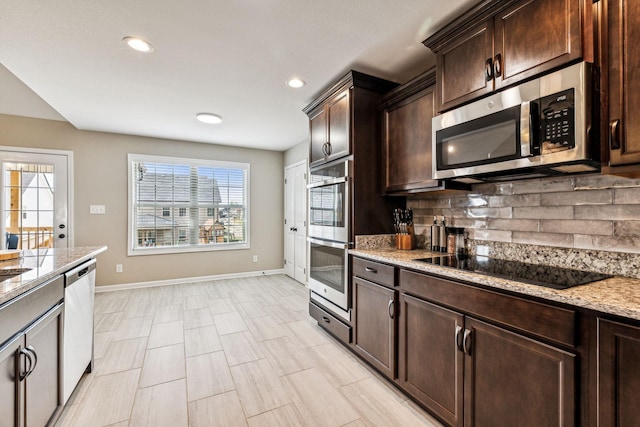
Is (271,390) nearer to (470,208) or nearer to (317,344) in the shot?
(317,344)

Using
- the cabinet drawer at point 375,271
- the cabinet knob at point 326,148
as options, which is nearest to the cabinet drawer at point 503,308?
the cabinet drawer at point 375,271

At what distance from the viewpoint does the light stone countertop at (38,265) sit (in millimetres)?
1155

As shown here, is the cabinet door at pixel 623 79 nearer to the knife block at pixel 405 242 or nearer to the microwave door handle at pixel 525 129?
the microwave door handle at pixel 525 129

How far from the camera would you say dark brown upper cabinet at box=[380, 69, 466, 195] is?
81.8 inches

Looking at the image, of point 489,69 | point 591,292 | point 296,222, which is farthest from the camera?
point 296,222

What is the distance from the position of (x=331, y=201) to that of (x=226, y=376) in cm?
165

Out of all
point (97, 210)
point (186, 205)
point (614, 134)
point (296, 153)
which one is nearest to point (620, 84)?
point (614, 134)

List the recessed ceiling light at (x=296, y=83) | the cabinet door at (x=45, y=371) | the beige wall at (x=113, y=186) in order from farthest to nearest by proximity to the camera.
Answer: the beige wall at (x=113, y=186)
the recessed ceiling light at (x=296, y=83)
the cabinet door at (x=45, y=371)

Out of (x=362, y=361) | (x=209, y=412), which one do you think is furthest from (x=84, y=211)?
(x=362, y=361)

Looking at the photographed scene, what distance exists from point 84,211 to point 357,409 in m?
4.59

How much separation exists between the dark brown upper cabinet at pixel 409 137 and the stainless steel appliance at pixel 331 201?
0.37 metres

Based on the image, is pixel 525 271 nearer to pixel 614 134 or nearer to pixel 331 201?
pixel 614 134

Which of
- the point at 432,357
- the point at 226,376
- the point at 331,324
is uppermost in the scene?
→ the point at 432,357

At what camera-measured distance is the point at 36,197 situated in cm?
389
